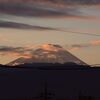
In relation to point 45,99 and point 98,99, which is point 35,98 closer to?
point 98,99

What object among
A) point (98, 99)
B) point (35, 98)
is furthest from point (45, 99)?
point (35, 98)

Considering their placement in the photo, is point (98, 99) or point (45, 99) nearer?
point (45, 99)

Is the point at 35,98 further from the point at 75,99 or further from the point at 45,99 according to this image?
the point at 45,99

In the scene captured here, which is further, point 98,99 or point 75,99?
point 75,99

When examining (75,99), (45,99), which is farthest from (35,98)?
(45,99)

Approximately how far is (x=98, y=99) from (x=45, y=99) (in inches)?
1683

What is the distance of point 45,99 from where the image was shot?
14300cm

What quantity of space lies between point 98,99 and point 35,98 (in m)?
25.5

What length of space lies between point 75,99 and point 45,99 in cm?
5253

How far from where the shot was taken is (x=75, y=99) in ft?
638

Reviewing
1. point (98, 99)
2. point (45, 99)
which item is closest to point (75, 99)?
point (98, 99)

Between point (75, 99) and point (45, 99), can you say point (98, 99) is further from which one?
point (45, 99)

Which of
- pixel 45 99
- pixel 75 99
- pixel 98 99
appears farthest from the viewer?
pixel 75 99

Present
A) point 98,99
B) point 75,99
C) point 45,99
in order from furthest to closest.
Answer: point 75,99 → point 98,99 → point 45,99
